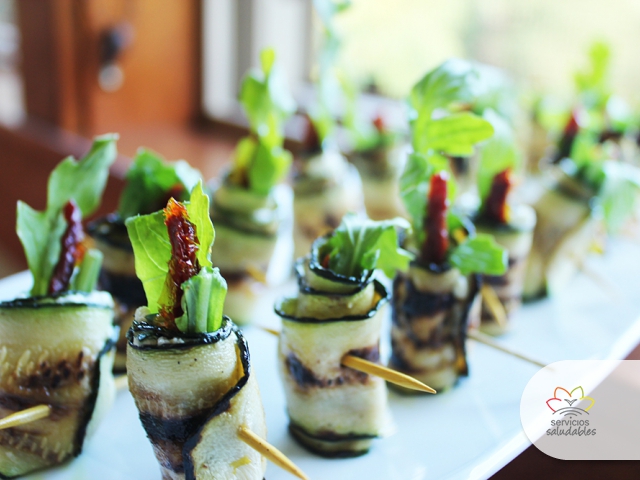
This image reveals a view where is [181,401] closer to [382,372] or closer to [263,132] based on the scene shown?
[382,372]

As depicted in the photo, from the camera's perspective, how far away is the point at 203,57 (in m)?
4.29

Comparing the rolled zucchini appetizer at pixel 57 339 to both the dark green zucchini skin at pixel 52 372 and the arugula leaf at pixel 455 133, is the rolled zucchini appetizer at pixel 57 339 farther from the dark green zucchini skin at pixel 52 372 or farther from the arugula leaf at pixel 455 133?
the arugula leaf at pixel 455 133

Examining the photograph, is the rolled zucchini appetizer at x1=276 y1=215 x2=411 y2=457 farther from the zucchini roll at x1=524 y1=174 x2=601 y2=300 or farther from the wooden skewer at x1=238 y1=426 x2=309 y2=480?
the zucchini roll at x1=524 y1=174 x2=601 y2=300

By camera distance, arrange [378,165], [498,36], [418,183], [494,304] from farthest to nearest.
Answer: [498,36] → [378,165] → [494,304] → [418,183]

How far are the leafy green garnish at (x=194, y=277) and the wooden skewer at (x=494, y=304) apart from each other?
918 mm

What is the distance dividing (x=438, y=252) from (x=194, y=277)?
2.34ft

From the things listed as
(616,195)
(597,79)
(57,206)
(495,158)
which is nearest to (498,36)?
(597,79)

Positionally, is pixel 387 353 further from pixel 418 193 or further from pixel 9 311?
pixel 9 311

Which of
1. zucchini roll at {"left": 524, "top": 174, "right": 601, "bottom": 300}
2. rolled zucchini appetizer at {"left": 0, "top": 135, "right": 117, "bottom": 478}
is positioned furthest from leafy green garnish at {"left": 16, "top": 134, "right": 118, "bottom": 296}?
zucchini roll at {"left": 524, "top": 174, "right": 601, "bottom": 300}

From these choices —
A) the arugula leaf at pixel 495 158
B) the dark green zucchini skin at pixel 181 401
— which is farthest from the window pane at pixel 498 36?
the dark green zucchini skin at pixel 181 401

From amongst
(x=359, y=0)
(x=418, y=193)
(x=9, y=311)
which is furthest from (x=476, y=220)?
(x=359, y=0)

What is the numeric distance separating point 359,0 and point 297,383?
281 centimetres

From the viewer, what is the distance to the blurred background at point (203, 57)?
3320mm

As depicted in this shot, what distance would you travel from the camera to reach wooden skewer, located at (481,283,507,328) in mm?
1781
